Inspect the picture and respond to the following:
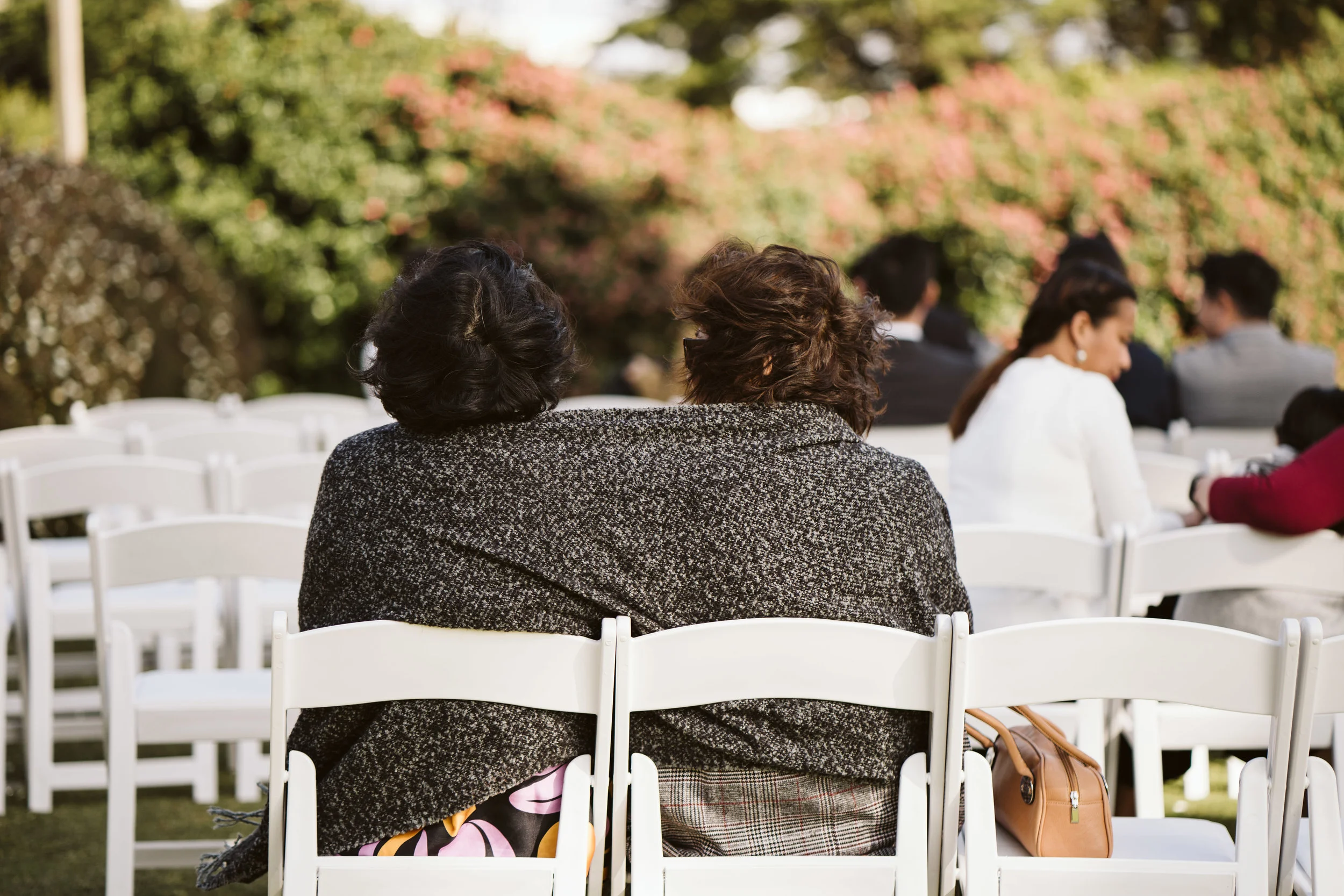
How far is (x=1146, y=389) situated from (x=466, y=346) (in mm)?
3893

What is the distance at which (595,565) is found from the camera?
208cm

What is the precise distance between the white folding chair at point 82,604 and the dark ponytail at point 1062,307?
2.08 metres

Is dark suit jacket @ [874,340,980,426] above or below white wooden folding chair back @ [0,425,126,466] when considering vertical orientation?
above

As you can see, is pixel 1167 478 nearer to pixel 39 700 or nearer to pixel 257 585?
pixel 257 585

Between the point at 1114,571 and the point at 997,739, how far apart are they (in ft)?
2.15

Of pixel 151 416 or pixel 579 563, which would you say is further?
pixel 151 416

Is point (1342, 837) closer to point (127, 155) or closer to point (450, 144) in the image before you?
point (450, 144)

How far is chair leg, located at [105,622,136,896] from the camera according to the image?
2.54 meters

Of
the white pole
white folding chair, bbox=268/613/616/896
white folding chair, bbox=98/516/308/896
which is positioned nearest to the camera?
white folding chair, bbox=268/613/616/896

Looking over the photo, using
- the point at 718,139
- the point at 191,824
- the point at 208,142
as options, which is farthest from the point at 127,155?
the point at 191,824

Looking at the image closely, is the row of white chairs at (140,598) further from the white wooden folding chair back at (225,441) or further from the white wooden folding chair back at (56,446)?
the white wooden folding chair back at (225,441)

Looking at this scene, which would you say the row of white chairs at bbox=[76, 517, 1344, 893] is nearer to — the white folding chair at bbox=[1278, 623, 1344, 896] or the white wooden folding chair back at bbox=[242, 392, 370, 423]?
the white folding chair at bbox=[1278, 623, 1344, 896]

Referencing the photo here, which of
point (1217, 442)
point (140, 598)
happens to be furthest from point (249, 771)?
point (1217, 442)

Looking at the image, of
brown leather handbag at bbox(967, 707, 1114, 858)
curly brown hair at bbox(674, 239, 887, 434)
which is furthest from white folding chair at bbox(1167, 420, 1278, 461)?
brown leather handbag at bbox(967, 707, 1114, 858)
